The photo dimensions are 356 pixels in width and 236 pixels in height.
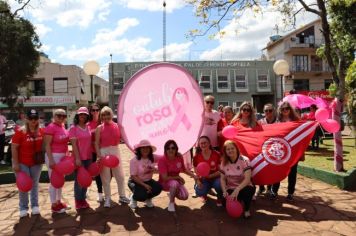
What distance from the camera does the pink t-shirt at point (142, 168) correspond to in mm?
6211

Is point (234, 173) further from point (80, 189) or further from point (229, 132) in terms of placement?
point (80, 189)

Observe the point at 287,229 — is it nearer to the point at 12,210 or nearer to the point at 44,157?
the point at 44,157

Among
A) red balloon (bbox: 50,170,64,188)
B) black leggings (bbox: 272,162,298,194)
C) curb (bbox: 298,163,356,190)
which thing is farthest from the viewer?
curb (bbox: 298,163,356,190)

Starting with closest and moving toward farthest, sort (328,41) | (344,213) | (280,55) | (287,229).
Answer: (287,229)
(344,213)
(328,41)
(280,55)

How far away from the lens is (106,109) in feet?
21.0

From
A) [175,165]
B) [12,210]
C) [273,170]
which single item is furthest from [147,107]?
[12,210]

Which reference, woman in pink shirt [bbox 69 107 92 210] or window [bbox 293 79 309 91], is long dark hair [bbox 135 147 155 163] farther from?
window [bbox 293 79 309 91]

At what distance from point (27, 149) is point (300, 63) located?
38346 mm

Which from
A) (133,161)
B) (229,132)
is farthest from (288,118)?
(133,161)

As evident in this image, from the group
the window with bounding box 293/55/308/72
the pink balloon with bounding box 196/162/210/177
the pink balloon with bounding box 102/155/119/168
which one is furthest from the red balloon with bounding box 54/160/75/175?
the window with bounding box 293/55/308/72

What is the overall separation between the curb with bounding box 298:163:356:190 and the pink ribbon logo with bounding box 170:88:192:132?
2951mm

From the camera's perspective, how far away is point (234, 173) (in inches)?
234

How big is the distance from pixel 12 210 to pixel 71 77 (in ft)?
110

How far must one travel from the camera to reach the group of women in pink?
5.94 meters
